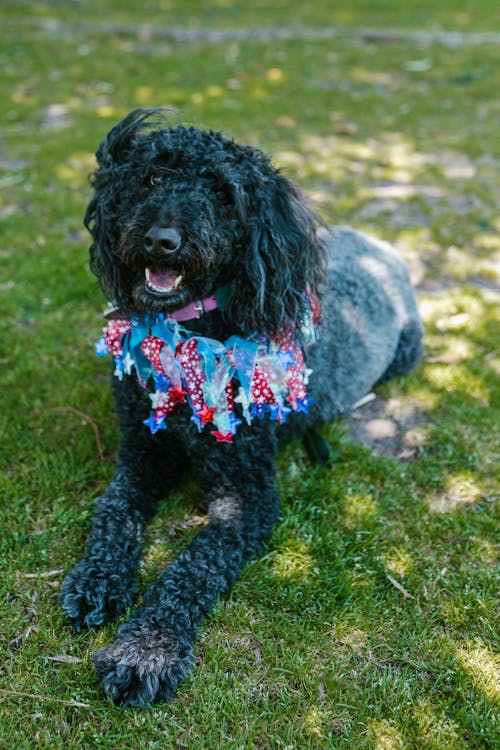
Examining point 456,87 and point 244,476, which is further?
point 456,87

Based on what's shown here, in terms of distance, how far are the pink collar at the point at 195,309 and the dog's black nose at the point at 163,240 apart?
0.37 m

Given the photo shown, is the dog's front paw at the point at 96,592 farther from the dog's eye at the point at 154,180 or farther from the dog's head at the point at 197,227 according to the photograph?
the dog's eye at the point at 154,180

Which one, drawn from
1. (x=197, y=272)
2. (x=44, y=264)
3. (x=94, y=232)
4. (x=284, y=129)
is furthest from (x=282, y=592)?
(x=284, y=129)

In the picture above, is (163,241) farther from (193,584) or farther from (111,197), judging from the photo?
(193,584)

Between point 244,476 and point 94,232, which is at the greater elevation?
point 94,232

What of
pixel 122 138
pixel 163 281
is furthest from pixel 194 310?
pixel 122 138

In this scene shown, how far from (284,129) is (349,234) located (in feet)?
14.6

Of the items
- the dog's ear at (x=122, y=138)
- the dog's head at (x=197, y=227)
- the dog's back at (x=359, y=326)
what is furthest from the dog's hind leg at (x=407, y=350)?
the dog's ear at (x=122, y=138)

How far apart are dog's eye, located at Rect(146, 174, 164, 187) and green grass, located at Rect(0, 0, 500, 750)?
1.80ft

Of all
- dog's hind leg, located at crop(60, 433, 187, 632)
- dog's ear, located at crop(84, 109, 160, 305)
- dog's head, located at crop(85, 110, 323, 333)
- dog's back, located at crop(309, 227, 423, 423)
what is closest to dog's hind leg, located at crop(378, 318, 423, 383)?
dog's back, located at crop(309, 227, 423, 423)

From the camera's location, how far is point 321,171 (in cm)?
716

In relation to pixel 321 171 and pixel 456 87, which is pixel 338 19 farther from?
pixel 321 171

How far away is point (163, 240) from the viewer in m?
2.52

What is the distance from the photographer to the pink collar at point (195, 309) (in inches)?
114
